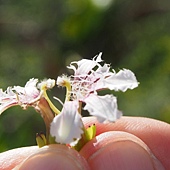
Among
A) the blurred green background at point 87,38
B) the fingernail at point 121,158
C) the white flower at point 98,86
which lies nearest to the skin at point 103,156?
the fingernail at point 121,158

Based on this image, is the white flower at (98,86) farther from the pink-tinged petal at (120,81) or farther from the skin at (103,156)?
the skin at (103,156)

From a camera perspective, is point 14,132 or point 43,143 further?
point 14,132

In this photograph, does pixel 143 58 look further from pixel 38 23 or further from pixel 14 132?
pixel 14 132

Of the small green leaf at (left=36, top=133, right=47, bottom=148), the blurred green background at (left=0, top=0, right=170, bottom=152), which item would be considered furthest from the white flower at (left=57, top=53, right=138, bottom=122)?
the blurred green background at (left=0, top=0, right=170, bottom=152)

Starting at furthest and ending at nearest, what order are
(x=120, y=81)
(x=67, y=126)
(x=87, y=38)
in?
(x=87, y=38), (x=120, y=81), (x=67, y=126)

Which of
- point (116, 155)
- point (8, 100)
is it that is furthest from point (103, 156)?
point (8, 100)

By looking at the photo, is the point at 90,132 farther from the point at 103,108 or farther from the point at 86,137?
the point at 103,108

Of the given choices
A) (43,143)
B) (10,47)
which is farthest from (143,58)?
(43,143)
